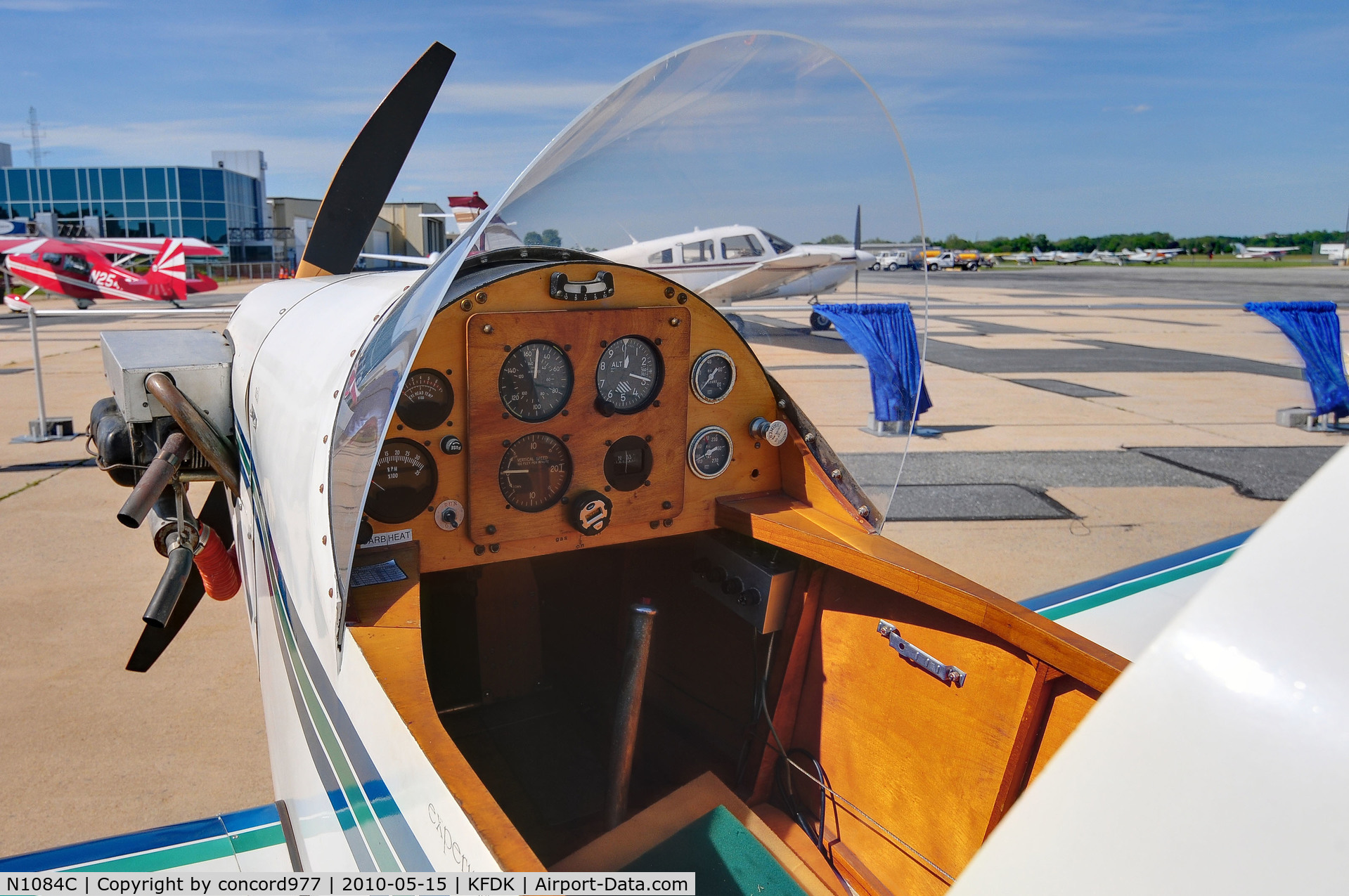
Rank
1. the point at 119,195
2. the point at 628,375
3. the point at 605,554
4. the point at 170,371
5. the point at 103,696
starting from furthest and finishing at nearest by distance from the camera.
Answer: the point at 119,195
the point at 103,696
the point at 605,554
the point at 170,371
the point at 628,375

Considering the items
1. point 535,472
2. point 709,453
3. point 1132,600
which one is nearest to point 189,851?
point 535,472

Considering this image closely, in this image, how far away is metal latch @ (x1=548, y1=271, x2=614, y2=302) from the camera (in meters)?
2.38

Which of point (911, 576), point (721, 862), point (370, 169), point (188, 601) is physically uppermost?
point (370, 169)

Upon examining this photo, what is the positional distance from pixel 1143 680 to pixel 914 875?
1.84 metres

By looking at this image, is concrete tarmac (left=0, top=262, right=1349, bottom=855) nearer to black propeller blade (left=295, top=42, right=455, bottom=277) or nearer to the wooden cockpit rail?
the wooden cockpit rail

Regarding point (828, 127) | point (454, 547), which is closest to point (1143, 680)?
point (828, 127)

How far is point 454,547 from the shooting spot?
93.4 inches

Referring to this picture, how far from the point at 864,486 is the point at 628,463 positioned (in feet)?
2.28

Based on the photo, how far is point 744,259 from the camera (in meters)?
2.20

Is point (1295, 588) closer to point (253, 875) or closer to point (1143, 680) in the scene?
point (1143, 680)

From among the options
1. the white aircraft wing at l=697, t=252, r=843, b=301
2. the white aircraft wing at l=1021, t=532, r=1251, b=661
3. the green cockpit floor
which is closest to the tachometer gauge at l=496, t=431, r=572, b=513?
the white aircraft wing at l=697, t=252, r=843, b=301

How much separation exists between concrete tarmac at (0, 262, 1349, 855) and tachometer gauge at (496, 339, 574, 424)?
64 centimetres

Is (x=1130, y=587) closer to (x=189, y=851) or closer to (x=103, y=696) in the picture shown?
(x=189, y=851)

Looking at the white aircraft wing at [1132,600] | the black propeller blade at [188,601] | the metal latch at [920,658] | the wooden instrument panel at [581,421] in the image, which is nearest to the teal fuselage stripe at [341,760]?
the wooden instrument panel at [581,421]
